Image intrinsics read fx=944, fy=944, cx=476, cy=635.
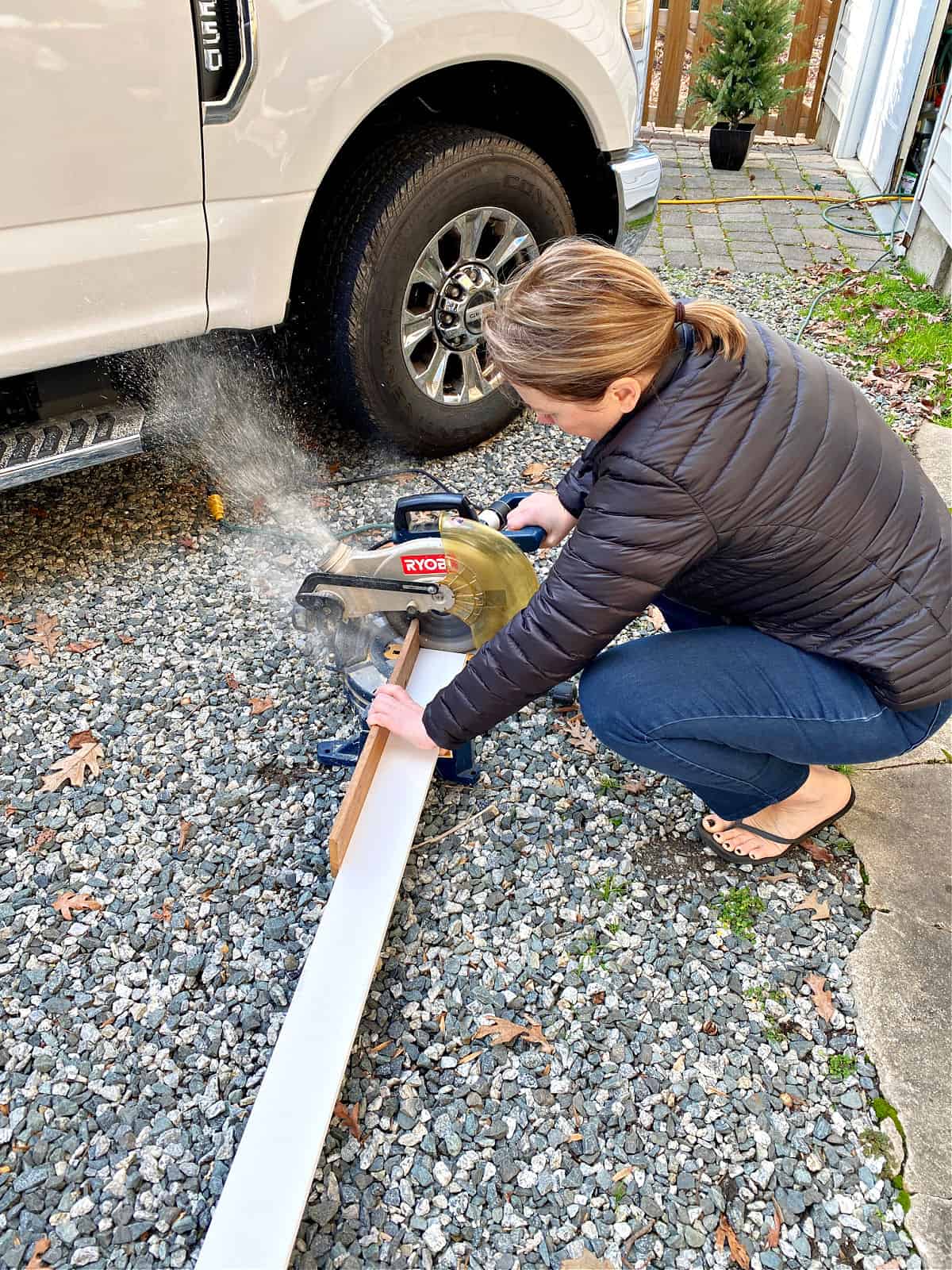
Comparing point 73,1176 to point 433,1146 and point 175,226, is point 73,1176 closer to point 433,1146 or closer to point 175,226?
point 433,1146

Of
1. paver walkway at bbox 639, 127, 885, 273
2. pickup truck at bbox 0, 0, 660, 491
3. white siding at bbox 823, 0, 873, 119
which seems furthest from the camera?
white siding at bbox 823, 0, 873, 119

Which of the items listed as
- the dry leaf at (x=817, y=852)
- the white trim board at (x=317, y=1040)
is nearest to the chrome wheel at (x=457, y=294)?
the white trim board at (x=317, y=1040)

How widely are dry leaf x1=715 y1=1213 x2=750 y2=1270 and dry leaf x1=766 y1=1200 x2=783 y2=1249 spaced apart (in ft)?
0.16

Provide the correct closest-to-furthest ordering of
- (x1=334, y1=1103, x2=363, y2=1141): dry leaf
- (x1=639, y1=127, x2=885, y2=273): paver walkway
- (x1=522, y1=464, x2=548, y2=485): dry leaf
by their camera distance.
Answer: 1. (x1=334, y1=1103, x2=363, y2=1141): dry leaf
2. (x1=522, y1=464, x2=548, y2=485): dry leaf
3. (x1=639, y1=127, x2=885, y2=273): paver walkway

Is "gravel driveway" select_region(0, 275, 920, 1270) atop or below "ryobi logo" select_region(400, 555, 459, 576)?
below

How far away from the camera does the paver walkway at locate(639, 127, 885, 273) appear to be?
243 inches

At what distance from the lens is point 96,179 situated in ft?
8.09

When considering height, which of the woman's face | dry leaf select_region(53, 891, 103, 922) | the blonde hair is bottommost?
dry leaf select_region(53, 891, 103, 922)

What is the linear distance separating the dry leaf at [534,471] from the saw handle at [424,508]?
4.41 feet

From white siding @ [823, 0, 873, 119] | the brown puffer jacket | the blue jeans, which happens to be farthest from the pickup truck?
white siding @ [823, 0, 873, 119]

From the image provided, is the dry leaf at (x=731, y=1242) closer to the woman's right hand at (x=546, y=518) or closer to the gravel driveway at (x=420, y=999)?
the gravel driveway at (x=420, y=999)

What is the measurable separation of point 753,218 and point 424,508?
221 inches

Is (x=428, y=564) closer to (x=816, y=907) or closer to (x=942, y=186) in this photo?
(x=816, y=907)

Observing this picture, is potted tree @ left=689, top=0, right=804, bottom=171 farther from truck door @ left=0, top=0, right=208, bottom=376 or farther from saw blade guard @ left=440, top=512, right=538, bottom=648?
saw blade guard @ left=440, top=512, right=538, bottom=648
